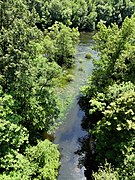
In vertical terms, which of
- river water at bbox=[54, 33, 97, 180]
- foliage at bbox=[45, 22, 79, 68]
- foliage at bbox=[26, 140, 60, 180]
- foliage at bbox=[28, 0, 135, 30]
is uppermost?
foliage at bbox=[28, 0, 135, 30]

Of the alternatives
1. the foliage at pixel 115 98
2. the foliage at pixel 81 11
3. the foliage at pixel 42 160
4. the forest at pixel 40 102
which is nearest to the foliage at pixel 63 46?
the foliage at pixel 115 98

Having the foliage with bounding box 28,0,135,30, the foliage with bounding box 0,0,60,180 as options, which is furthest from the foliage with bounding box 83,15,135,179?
the foliage with bounding box 28,0,135,30

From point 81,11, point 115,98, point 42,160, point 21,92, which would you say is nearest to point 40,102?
point 21,92

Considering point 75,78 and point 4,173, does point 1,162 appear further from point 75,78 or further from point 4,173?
point 75,78

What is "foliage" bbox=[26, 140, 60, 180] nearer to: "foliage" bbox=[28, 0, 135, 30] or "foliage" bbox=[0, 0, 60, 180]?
"foliage" bbox=[0, 0, 60, 180]

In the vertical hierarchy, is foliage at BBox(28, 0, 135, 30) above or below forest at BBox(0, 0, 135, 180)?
above

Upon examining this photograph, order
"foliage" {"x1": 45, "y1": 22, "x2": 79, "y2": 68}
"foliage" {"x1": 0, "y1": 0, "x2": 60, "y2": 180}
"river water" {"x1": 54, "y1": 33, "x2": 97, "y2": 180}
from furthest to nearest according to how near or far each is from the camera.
Answer: "foliage" {"x1": 45, "y1": 22, "x2": 79, "y2": 68} → "river water" {"x1": 54, "y1": 33, "x2": 97, "y2": 180} → "foliage" {"x1": 0, "y1": 0, "x2": 60, "y2": 180}

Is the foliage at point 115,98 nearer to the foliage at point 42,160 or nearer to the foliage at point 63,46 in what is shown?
the foliage at point 42,160

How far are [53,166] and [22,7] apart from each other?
1665cm

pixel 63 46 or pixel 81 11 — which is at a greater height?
pixel 81 11

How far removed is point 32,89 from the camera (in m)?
29.2

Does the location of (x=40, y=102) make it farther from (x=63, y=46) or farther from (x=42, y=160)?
(x=63, y=46)

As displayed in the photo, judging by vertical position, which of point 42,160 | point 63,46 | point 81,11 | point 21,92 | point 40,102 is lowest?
point 42,160

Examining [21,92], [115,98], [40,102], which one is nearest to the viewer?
[21,92]
